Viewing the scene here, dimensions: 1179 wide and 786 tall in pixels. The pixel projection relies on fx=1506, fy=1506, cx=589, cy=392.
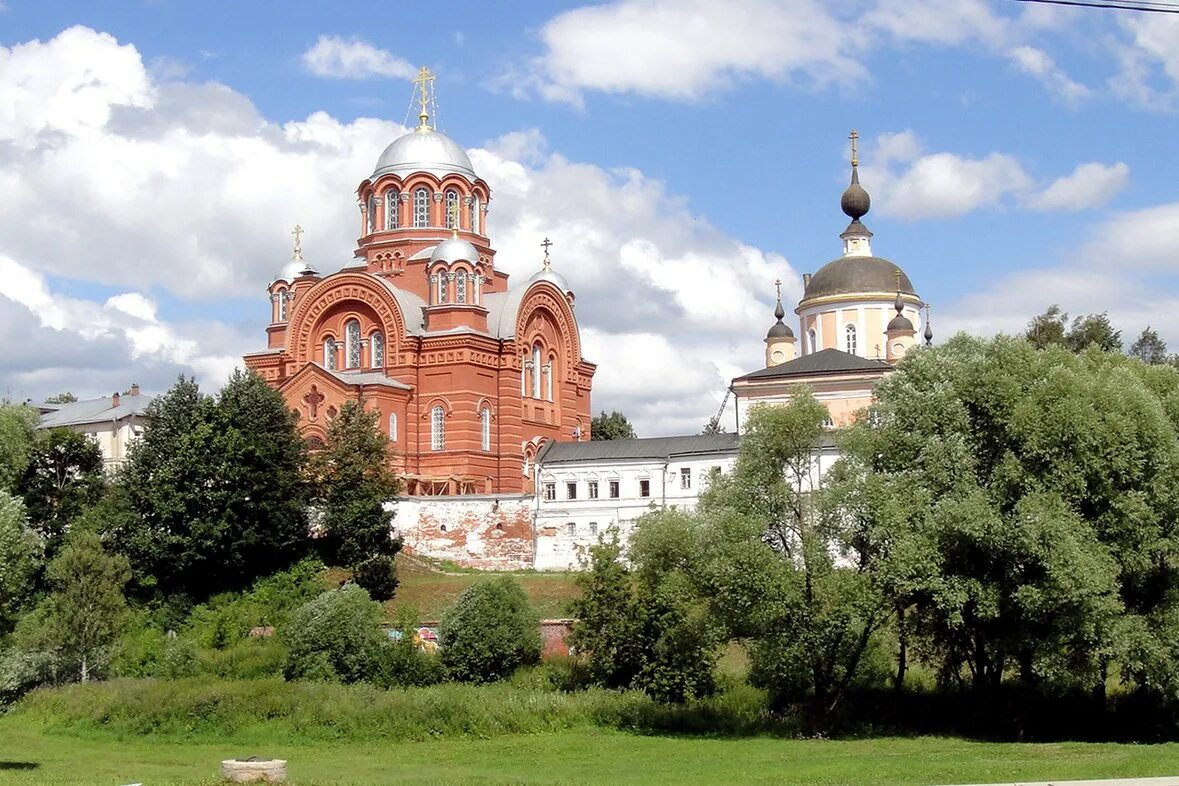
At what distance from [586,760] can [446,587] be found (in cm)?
1913

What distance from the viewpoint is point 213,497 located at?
42.6 metres

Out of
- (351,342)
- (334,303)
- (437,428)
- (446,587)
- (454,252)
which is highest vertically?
(454,252)

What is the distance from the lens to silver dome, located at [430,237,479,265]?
55562mm

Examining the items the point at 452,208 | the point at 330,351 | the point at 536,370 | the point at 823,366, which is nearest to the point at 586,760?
the point at 823,366

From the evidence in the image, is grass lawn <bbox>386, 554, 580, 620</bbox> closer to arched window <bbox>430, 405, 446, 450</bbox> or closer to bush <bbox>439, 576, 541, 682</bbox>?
bush <bbox>439, 576, 541, 682</bbox>

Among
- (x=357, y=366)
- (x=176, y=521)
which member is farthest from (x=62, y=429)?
(x=357, y=366)

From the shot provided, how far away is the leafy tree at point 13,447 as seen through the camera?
4419 cm

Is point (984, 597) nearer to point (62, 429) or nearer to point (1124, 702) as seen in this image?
point (1124, 702)

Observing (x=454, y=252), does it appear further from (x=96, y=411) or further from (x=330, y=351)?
(x=96, y=411)

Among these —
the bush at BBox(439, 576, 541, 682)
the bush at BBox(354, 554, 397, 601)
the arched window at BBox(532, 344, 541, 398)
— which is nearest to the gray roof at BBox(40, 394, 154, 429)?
the arched window at BBox(532, 344, 541, 398)

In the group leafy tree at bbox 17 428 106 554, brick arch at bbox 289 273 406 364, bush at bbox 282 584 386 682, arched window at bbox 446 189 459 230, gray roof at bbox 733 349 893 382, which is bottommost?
bush at bbox 282 584 386 682

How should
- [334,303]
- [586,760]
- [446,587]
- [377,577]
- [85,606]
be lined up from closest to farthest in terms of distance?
[586,760], [85,606], [377,577], [446,587], [334,303]

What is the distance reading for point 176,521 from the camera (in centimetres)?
4291

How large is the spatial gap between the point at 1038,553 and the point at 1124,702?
15.3 feet
